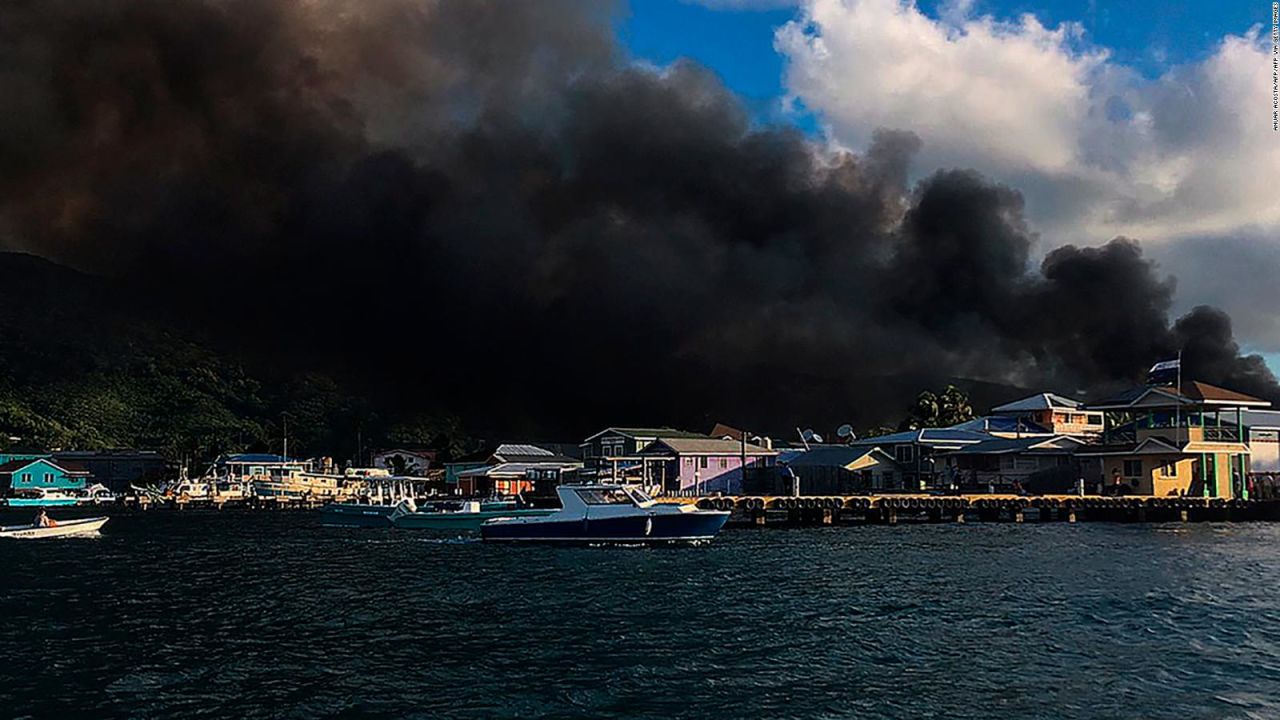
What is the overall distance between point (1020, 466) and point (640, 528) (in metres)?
46.2

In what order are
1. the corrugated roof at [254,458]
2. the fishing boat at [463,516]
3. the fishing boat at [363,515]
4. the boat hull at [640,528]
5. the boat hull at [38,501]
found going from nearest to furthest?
1. the boat hull at [640,528]
2. the fishing boat at [463,516]
3. the fishing boat at [363,515]
4. the boat hull at [38,501]
5. the corrugated roof at [254,458]

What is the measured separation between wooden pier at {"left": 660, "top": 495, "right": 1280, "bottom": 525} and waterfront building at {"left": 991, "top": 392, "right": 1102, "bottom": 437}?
2395cm

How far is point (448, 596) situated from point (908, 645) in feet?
53.5

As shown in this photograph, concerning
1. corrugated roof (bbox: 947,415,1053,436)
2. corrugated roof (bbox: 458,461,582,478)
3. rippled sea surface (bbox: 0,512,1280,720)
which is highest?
corrugated roof (bbox: 947,415,1053,436)

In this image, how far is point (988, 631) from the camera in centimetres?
2909

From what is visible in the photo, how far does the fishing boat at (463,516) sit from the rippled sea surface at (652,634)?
56.8 ft

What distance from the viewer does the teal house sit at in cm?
13150

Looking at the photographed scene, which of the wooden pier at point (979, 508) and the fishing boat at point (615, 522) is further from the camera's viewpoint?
the wooden pier at point (979, 508)

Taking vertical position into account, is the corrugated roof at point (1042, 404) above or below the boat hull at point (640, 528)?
above

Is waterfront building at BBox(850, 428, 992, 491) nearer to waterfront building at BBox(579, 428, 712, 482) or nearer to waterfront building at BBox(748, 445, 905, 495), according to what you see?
waterfront building at BBox(748, 445, 905, 495)

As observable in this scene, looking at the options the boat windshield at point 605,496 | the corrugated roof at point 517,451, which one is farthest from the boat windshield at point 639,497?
the corrugated roof at point 517,451

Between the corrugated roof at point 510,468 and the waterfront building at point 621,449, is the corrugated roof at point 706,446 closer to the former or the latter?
the waterfront building at point 621,449

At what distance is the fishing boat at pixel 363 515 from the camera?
78.7m

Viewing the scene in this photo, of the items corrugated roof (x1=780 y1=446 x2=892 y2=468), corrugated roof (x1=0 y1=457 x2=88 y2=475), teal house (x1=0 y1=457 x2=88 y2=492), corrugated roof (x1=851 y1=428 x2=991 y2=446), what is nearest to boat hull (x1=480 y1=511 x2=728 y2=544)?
corrugated roof (x1=780 y1=446 x2=892 y2=468)
